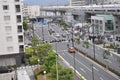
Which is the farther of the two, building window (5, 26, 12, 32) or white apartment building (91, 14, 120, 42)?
white apartment building (91, 14, 120, 42)

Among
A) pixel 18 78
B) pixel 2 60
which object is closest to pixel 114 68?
pixel 18 78

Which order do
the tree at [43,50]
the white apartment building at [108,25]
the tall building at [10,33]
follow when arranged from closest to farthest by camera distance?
the tree at [43,50] < the tall building at [10,33] < the white apartment building at [108,25]

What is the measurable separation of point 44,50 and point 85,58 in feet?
25.5

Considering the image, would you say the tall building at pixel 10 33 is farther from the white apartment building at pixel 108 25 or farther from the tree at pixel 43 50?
the white apartment building at pixel 108 25

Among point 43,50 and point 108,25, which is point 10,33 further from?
point 108,25

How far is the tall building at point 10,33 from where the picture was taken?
3466 cm

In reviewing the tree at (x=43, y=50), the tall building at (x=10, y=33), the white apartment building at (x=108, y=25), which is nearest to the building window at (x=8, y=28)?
the tall building at (x=10, y=33)

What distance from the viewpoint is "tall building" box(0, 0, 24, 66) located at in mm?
34656

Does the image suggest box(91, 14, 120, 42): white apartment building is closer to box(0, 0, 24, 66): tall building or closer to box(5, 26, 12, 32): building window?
box(0, 0, 24, 66): tall building

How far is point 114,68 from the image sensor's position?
31.9m

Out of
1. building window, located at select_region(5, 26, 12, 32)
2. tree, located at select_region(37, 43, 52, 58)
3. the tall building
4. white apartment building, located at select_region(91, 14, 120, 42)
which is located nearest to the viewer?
tree, located at select_region(37, 43, 52, 58)

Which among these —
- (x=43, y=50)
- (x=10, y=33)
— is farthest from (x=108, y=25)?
(x=10, y=33)

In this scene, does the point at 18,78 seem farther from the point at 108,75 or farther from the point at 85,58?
the point at 85,58

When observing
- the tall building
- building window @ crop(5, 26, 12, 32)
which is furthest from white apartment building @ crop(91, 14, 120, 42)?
building window @ crop(5, 26, 12, 32)
